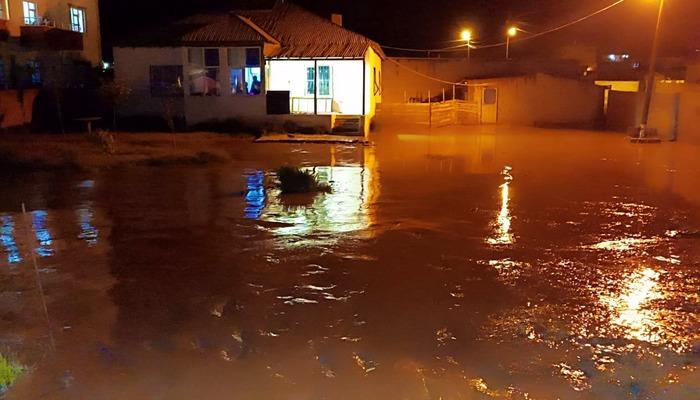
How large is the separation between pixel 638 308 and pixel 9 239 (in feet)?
29.2

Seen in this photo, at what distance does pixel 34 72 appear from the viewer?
94.8 ft

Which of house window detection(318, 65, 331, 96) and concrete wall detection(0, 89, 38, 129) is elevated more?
house window detection(318, 65, 331, 96)

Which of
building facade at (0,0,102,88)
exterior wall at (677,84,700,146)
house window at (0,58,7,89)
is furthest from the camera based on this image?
building facade at (0,0,102,88)

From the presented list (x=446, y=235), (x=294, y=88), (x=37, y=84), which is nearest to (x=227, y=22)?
(x=294, y=88)

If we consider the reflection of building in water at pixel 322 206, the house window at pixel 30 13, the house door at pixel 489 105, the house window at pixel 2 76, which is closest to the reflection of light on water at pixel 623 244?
the reflection of building in water at pixel 322 206

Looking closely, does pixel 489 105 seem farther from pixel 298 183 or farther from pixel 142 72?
pixel 298 183

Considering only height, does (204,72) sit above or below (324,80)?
above

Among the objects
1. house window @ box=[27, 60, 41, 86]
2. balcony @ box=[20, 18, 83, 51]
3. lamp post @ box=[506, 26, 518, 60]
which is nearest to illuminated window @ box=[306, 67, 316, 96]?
balcony @ box=[20, 18, 83, 51]

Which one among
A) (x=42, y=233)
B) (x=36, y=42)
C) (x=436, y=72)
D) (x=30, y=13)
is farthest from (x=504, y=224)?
(x=436, y=72)

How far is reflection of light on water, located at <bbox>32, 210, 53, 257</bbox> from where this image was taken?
9461mm

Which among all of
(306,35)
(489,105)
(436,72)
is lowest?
(489,105)

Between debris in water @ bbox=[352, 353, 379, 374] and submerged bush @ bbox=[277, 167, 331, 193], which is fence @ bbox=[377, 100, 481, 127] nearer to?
submerged bush @ bbox=[277, 167, 331, 193]

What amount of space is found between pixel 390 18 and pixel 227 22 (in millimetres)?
22618

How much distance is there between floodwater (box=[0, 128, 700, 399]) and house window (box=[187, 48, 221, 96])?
14.3 m
